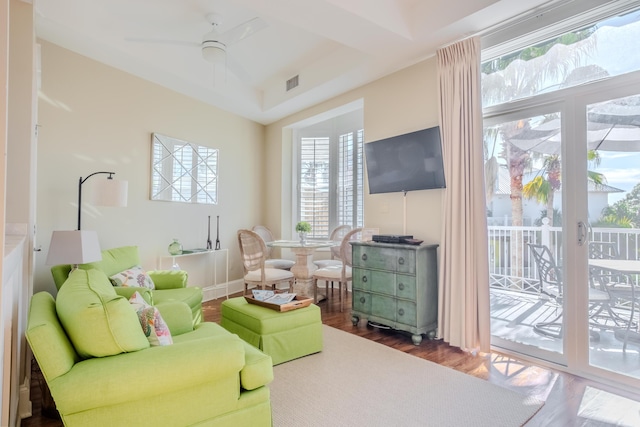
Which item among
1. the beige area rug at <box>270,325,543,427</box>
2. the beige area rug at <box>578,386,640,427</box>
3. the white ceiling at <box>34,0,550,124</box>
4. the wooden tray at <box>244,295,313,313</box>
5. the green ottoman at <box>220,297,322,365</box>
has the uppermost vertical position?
the white ceiling at <box>34,0,550,124</box>

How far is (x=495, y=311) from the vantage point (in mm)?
3113

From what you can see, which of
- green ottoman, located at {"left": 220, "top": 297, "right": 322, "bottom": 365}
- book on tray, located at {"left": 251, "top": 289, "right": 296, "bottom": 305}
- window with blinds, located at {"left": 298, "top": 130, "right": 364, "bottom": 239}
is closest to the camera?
green ottoman, located at {"left": 220, "top": 297, "right": 322, "bottom": 365}

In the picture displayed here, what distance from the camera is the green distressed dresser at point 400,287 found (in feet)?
10.1

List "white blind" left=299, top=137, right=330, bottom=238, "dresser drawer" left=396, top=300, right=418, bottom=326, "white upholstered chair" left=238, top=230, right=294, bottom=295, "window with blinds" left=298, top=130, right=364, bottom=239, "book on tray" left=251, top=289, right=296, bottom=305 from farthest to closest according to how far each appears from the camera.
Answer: "white blind" left=299, top=137, right=330, bottom=238 → "window with blinds" left=298, top=130, right=364, bottom=239 → "white upholstered chair" left=238, top=230, right=294, bottom=295 → "dresser drawer" left=396, top=300, right=418, bottom=326 → "book on tray" left=251, top=289, right=296, bottom=305

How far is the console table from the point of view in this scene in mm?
Result: 4434

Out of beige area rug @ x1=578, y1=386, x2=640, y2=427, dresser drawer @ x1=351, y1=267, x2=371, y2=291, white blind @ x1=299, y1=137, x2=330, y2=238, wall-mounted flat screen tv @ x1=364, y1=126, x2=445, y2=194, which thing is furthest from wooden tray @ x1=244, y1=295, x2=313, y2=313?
white blind @ x1=299, y1=137, x2=330, y2=238

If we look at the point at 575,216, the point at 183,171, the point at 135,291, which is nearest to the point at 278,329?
the point at 135,291

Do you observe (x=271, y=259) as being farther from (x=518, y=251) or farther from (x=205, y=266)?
(x=518, y=251)

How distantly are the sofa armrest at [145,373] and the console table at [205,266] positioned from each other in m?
2.99

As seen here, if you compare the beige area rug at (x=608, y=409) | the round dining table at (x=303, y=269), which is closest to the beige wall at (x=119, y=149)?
the round dining table at (x=303, y=269)

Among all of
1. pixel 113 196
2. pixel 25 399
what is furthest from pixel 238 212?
pixel 25 399

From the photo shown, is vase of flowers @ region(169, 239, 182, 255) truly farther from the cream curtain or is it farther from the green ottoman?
the cream curtain

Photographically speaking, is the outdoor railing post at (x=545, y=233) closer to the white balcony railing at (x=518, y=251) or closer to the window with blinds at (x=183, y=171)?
the white balcony railing at (x=518, y=251)

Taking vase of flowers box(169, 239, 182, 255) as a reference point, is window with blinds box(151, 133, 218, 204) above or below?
above
